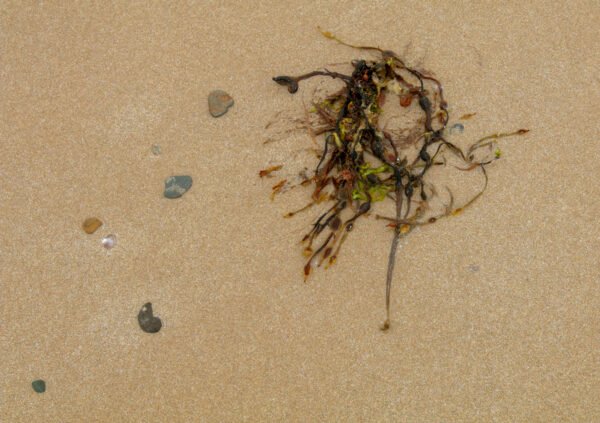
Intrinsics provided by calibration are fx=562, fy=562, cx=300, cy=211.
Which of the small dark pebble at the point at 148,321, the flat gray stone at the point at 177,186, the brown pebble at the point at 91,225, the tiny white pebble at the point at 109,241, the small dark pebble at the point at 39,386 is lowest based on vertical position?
the small dark pebble at the point at 39,386

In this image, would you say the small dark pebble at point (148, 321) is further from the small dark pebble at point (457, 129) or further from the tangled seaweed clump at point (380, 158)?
the small dark pebble at point (457, 129)

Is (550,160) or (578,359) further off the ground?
(550,160)

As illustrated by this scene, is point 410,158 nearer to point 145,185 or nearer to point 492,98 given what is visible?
point 492,98

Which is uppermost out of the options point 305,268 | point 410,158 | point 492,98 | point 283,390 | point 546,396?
point 492,98

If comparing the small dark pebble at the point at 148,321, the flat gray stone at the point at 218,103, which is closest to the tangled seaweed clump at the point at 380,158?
the flat gray stone at the point at 218,103

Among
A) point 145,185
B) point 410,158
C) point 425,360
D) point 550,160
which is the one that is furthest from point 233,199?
point 550,160

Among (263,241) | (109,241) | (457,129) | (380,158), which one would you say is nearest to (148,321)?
(109,241)
